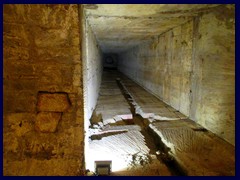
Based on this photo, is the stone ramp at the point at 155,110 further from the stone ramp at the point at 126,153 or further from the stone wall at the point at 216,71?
the stone ramp at the point at 126,153

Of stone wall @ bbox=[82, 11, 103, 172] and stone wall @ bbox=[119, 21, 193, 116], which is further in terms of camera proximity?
stone wall @ bbox=[119, 21, 193, 116]

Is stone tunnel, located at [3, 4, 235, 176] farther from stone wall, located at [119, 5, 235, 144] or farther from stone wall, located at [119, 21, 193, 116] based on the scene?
stone wall, located at [119, 21, 193, 116]

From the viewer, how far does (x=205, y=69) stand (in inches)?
151

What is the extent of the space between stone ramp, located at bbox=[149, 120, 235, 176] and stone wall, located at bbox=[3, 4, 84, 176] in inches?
62.6

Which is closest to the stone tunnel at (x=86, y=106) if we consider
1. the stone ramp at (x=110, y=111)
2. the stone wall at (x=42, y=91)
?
the stone wall at (x=42, y=91)

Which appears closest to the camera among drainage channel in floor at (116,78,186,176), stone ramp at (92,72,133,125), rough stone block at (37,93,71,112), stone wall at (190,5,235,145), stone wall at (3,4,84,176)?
stone wall at (3,4,84,176)

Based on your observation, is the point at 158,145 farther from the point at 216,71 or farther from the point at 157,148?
the point at 216,71

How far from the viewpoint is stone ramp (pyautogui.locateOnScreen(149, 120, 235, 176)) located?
2639 mm

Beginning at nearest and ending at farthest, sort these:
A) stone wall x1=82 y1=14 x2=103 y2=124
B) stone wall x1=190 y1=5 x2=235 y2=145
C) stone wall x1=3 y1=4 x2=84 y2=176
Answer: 1. stone wall x1=3 y1=4 x2=84 y2=176
2. stone wall x1=82 y1=14 x2=103 y2=124
3. stone wall x1=190 y1=5 x2=235 y2=145

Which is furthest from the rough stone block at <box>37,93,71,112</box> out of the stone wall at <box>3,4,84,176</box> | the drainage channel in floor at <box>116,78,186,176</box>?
the drainage channel in floor at <box>116,78,186,176</box>

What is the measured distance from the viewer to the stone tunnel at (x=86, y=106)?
240cm

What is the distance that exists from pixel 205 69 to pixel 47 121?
10.4 ft

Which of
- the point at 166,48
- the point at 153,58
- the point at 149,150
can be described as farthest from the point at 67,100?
the point at 153,58

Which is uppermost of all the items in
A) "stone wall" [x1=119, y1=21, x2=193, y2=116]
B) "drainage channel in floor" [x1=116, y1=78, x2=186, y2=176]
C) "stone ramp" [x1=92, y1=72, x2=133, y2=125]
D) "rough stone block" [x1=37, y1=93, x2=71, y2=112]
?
"stone wall" [x1=119, y1=21, x2=193, y2=116]
